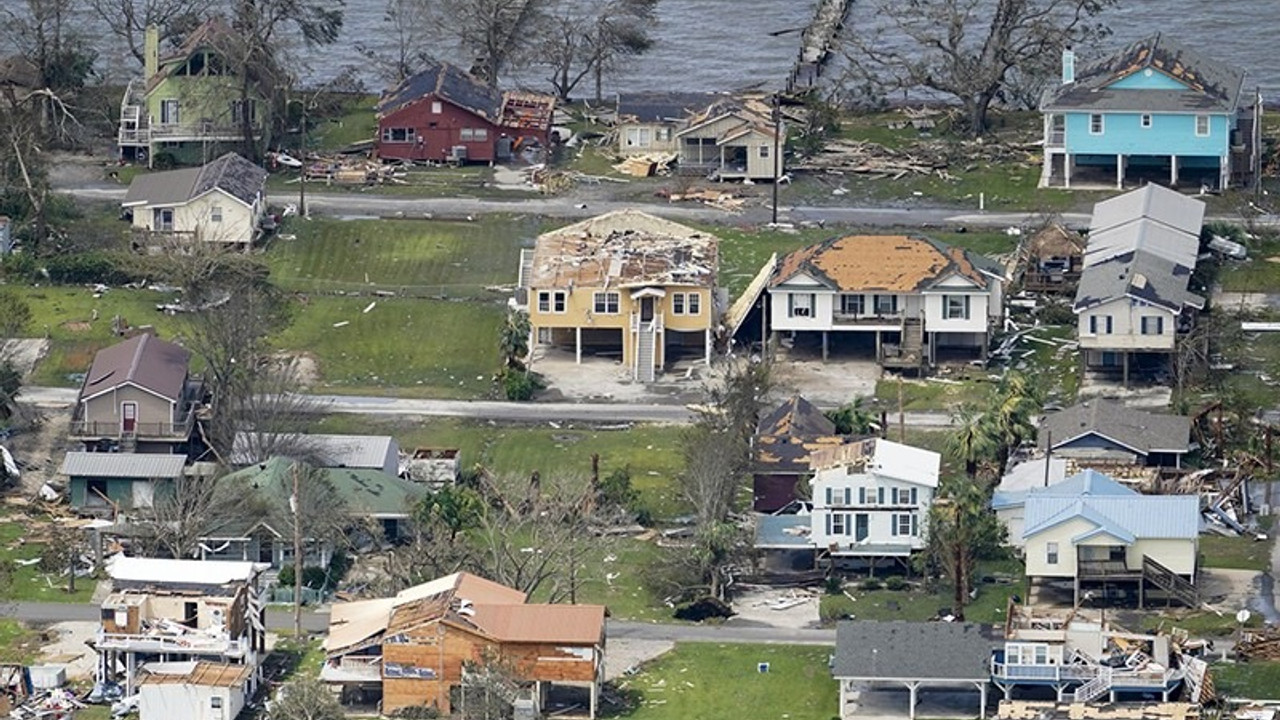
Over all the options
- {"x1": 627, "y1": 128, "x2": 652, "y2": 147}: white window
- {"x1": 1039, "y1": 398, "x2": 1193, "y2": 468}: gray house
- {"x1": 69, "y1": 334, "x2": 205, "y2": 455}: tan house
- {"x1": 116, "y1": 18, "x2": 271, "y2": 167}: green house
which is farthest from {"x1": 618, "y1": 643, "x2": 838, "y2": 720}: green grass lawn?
{"x1": 116, "y1": 18, "x2": 271, "y2": 167}: green house

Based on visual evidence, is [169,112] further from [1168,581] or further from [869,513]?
[1168,581]

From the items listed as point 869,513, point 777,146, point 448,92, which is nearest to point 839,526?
point 869,513

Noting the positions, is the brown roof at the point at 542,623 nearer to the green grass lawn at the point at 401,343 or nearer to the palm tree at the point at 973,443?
the palm tree at the point at 973,443

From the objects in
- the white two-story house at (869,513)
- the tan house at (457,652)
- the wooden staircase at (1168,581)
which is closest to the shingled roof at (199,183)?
the white two-story house at (869,513)

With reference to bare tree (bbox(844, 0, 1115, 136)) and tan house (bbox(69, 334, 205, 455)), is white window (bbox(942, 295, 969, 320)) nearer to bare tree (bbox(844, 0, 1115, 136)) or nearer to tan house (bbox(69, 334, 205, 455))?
bare tree (bbox(844, 0, 1115, 136))

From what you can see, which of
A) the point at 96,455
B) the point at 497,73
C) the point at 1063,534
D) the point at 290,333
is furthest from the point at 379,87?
the point at 1063,534

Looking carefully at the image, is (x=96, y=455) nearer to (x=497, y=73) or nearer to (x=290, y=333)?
(x=290, y=333)

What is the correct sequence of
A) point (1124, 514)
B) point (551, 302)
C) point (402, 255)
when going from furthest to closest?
point (402, 255) < point (551, 302) < point (1124, 514)
